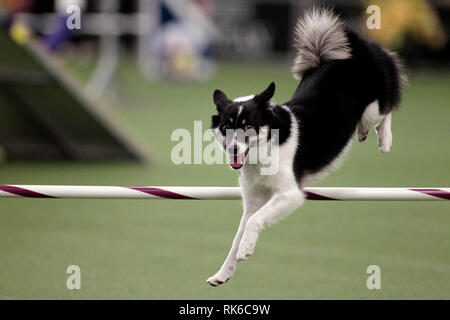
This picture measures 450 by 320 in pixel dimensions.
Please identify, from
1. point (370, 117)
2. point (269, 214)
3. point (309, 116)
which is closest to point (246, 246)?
point (269, 214)

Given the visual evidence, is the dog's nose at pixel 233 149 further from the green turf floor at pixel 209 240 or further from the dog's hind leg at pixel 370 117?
the green turf floor at pixel 209 240

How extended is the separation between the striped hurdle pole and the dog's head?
0.96 ft

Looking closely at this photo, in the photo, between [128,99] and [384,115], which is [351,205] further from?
[128,99]

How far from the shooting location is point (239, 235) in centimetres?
462

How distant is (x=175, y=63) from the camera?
18625 millimetres

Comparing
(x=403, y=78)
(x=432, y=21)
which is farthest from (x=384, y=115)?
(x=432, y=21)

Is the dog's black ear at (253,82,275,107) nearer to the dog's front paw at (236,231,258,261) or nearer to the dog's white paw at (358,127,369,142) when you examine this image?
the dog's front paw at (236,231,258,261)

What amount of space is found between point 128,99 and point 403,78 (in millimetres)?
10104

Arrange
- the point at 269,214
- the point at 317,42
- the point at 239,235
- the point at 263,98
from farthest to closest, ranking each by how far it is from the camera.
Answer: the point at 317,42
the point at 239,235
the point at 269,214
the point at 263,98

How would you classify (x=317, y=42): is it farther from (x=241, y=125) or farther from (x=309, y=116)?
(x=241, y=125)

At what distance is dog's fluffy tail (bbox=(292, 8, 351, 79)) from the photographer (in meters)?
5.04

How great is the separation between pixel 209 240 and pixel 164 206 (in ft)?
4.87

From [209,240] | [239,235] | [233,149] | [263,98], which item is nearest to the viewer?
[233,149]

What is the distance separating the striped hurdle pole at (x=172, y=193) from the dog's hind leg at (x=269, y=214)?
7.4 inches
